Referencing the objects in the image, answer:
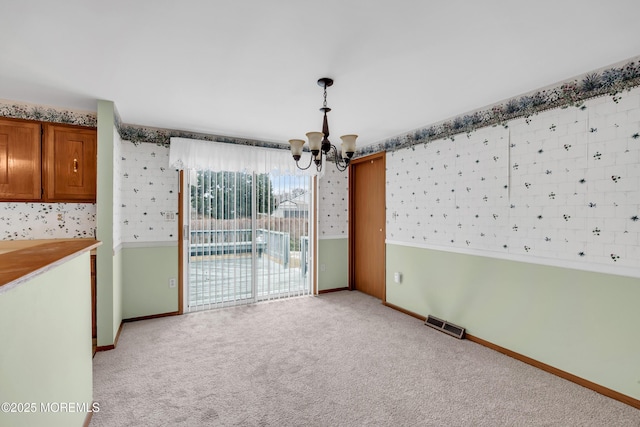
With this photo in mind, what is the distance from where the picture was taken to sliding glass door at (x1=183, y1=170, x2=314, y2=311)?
4.05 m

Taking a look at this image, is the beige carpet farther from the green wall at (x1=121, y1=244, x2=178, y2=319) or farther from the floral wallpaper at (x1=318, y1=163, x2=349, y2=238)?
the floral wallpaper at (x1=318, y1=163, x2=349, y2=238)

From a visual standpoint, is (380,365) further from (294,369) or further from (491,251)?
(491,251)

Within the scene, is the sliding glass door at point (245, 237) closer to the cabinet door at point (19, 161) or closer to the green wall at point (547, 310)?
the cabinet door at point (19, 161)

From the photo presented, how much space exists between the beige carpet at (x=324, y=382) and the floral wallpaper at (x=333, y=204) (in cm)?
183

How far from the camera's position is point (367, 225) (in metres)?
4.93

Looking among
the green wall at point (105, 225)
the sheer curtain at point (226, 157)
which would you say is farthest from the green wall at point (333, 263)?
the green wall at point (105, 225)

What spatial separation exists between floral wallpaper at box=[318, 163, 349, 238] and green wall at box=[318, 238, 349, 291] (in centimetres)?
14

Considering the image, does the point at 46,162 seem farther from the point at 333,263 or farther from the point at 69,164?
the point at 333,263

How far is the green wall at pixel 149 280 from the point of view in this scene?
3666 millimetres

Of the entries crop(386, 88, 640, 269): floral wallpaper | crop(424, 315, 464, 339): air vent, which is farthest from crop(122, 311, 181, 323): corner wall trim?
crop(386, 88, 640, 269): floral wallpaper

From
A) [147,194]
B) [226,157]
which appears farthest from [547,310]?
[147,194]

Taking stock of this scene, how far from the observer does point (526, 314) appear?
2719 millimetres

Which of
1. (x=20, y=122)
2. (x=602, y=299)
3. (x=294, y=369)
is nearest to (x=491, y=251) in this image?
(x=602, y=299)

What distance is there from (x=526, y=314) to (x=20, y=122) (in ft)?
16.6
